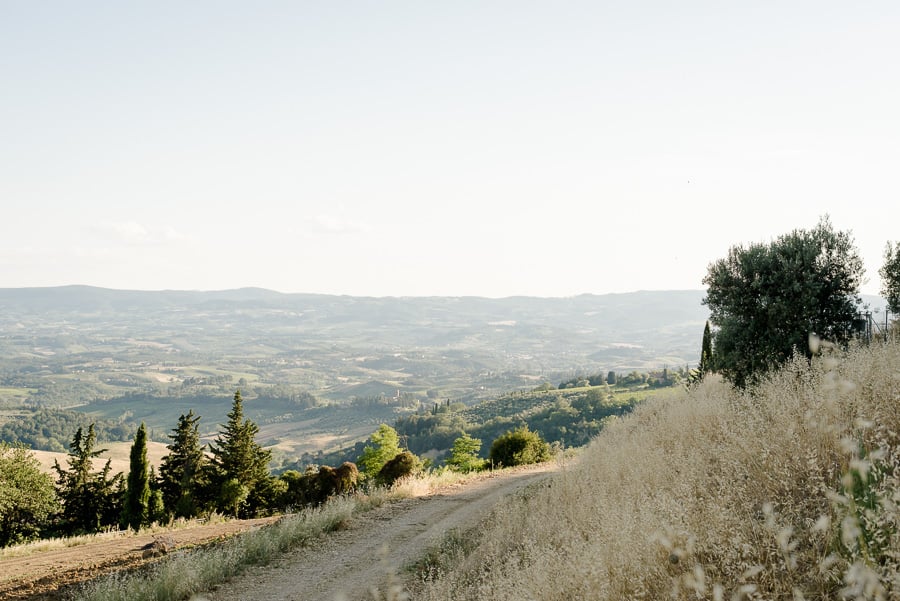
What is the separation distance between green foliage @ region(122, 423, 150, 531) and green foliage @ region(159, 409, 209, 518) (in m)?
6.10

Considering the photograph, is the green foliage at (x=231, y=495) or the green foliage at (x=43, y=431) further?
the green foliage at (x=43, y=431)

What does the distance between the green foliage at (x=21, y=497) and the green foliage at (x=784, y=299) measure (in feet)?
156

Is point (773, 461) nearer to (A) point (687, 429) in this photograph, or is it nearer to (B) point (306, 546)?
(A) point (687, 429)

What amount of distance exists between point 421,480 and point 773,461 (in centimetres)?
1623

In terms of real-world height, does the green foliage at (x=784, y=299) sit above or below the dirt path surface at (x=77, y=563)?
above

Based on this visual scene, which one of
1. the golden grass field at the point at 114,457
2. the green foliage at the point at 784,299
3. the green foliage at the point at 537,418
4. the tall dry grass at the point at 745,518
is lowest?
the golden grass field at the point at 114,457

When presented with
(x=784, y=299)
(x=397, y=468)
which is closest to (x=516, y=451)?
(x=397, y=468)

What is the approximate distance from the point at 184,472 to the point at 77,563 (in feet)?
140

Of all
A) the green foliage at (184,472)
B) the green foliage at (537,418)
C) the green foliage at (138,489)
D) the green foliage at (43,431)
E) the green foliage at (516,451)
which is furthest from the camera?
the green foliage at (43,431)

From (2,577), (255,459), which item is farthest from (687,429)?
(255,459)

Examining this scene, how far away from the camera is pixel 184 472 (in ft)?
173

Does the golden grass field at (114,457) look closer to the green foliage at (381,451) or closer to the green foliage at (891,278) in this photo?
the green foliage at (381,451)

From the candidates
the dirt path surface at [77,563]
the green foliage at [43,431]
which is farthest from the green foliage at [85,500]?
the green foliage at [43,431]

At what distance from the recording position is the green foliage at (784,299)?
1602 cm
